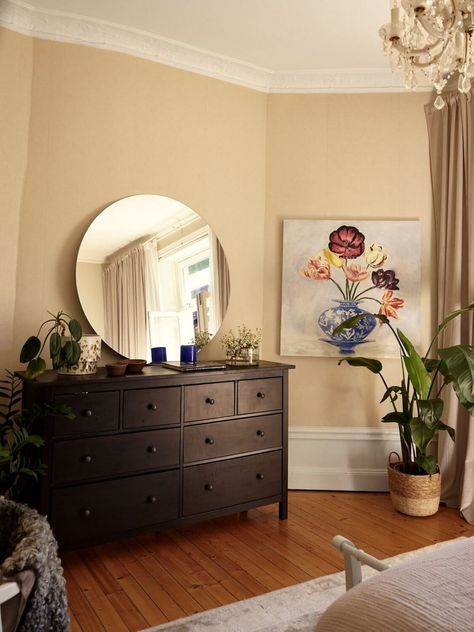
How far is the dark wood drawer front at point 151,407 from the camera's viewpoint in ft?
8.82

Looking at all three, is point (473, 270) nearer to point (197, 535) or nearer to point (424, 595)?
point (197, 535)

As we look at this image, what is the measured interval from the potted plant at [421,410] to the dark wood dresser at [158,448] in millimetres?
751

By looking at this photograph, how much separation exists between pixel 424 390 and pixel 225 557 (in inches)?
61.8

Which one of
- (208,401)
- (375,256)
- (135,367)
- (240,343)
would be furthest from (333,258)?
(135,367)

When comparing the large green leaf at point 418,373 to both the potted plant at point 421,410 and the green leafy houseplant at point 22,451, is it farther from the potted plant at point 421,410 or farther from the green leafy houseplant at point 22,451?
the green leafy houseplant at point 22,451

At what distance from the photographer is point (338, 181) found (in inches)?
151

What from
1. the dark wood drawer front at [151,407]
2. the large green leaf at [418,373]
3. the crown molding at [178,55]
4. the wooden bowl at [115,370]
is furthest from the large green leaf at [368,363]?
the crown molding at [178,55]

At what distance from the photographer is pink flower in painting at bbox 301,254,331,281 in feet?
12.3

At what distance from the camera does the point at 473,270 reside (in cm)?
347

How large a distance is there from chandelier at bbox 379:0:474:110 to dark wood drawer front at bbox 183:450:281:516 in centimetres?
216

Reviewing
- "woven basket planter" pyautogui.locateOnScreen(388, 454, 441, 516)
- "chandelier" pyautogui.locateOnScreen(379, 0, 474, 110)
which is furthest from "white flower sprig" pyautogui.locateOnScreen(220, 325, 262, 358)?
"chandelier" pyautogui.locateOnScreen(379, 0, 474, 110)

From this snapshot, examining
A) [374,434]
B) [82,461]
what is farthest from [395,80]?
[82,461]

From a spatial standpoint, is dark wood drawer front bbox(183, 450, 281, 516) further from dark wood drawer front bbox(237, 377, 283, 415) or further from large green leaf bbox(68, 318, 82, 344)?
large green leaf bbox(68, 318, 82, 344)

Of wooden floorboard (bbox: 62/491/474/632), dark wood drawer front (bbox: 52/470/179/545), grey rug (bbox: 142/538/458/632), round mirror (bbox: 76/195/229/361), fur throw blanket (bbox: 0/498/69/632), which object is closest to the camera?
fur throw blanket (bbox: 0/498/69/632)
